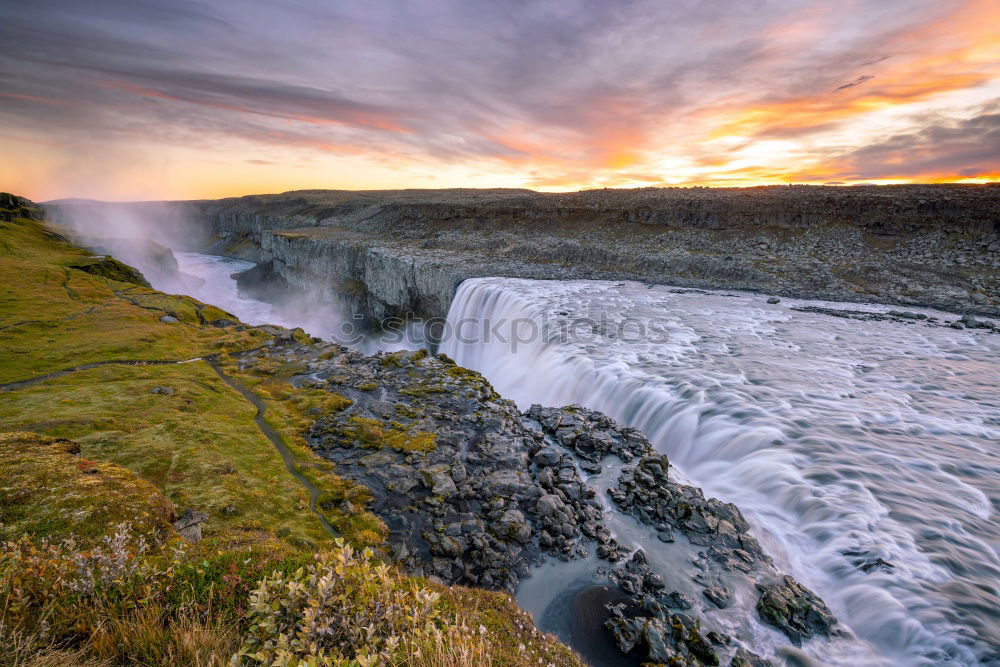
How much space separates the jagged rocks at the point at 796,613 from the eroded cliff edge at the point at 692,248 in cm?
3304

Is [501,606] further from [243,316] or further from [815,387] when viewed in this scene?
[243,316]

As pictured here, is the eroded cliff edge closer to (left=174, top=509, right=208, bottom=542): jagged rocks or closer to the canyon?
the canyon

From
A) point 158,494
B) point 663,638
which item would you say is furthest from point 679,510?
point 158,494

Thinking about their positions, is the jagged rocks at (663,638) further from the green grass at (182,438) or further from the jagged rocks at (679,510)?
the green grass at (182,438)

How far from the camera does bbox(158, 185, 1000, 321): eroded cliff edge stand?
1391 inches

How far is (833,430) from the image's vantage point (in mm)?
13266

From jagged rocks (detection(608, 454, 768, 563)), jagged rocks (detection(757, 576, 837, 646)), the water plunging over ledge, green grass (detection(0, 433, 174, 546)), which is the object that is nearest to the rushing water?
the water plunging over ledge

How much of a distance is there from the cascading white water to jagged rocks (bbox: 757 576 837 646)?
359mm

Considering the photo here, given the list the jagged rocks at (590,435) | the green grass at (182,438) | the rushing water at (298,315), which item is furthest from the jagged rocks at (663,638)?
the rushing water at (298,315)

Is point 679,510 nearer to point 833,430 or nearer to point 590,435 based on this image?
point 590,435

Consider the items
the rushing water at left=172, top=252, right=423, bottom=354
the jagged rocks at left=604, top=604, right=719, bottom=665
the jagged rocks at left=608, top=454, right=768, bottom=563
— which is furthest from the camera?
the rushing water at left=172, top=252, right=423, bottom=354

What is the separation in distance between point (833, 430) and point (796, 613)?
7850 mm

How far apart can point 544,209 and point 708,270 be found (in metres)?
28.9

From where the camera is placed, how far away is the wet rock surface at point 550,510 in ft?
25.3
